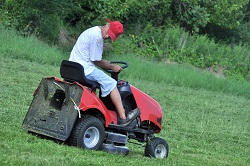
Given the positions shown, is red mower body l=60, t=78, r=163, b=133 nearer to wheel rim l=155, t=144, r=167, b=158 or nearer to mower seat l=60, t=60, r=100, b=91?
mower seat l=60, t=60, r=100, b=91

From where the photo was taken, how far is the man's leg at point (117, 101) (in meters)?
8.77

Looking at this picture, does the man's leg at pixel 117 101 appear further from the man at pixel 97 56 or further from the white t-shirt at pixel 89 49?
the white t-shirt at pixel 89 49

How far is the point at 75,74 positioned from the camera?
865cm

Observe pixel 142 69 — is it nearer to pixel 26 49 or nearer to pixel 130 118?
pixel 26 49

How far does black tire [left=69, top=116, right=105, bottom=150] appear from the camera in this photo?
8461mm

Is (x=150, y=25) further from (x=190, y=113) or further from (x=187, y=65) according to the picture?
(x=190, y=113)

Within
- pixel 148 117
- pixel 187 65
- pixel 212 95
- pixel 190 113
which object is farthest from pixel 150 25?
pixel 148 117

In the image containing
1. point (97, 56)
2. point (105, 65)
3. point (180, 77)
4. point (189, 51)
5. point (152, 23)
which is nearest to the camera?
point (97, 56)

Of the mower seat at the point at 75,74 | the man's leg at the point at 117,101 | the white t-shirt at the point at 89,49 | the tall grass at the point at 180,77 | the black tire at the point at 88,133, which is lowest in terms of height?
the tall grass at the point at 180,77

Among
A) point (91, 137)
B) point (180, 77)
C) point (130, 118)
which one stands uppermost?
point (130, 118)

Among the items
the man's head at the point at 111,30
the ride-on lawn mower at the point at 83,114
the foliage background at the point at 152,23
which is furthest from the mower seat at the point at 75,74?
the foliage background at the point at 152,23

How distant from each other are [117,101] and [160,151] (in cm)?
113

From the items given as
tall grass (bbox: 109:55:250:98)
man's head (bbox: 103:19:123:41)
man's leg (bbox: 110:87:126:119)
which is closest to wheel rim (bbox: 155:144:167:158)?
man's leg (bbox: 110:87:126:119)

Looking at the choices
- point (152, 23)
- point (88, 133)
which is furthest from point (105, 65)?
point (152, 23)
